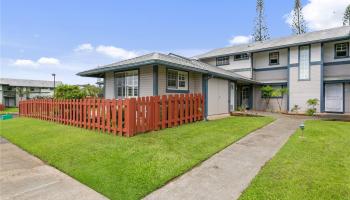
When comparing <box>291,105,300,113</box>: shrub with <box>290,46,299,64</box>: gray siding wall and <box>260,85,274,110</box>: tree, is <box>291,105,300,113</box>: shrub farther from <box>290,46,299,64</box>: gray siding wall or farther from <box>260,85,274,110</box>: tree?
<box>290,46,299,64</box>: gray siding wall

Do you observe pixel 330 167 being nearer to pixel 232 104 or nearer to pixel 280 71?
pixel 232 104

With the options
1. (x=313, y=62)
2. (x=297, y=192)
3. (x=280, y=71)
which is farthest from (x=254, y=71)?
(x=297, y=192)

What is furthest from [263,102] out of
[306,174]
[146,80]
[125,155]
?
[125,155]

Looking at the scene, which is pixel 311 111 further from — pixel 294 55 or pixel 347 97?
pixel 294 55

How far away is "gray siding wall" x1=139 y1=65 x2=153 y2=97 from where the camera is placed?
35.9 ft

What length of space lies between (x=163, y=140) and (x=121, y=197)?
3493 millimetres

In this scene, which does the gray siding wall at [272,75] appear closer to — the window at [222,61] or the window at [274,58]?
the window at [274,58]

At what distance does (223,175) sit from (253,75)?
17.4 meters

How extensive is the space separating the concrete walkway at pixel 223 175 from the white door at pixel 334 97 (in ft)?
44.9

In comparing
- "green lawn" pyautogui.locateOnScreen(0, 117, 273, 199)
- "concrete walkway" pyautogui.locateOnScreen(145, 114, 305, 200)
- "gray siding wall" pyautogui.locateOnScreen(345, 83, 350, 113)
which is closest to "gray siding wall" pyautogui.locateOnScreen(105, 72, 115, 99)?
"green lawn" pyautogui.locateOnScreen(0, 117, 273, 199)

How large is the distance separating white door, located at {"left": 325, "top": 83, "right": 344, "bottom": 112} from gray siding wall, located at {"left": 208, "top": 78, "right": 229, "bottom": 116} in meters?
8.46

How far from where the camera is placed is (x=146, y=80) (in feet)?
36.8

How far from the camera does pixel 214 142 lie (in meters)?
6.69

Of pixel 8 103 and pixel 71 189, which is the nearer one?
pixel 71 189
